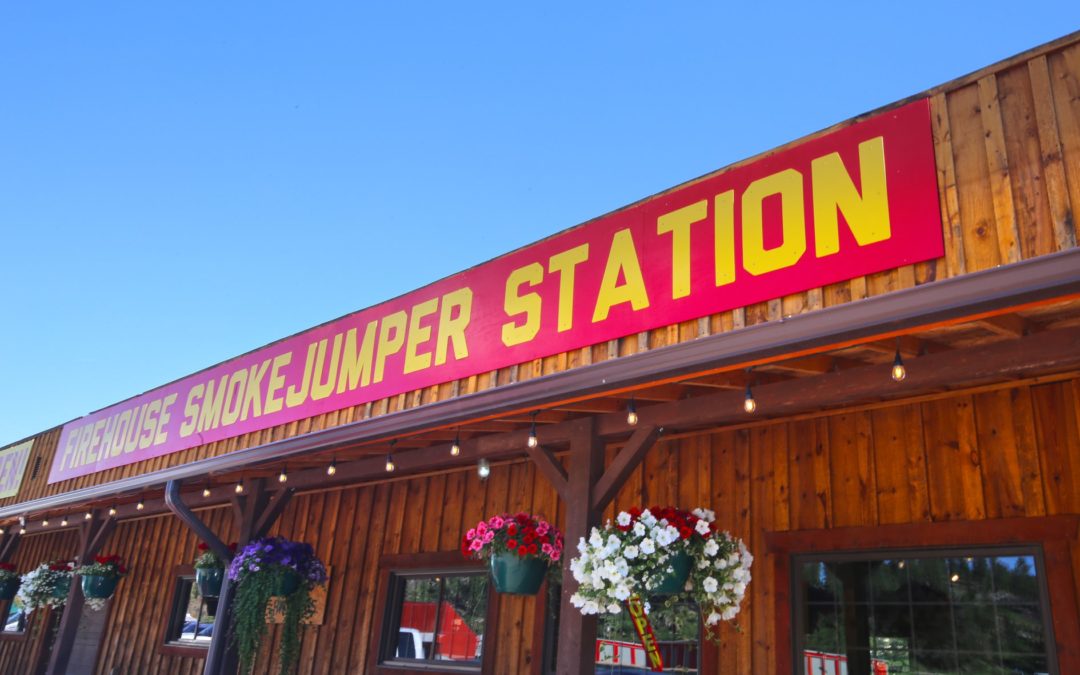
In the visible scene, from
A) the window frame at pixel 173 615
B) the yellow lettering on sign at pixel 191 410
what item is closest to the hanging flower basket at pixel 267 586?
the yellow lettering on sign at pixel 191 410

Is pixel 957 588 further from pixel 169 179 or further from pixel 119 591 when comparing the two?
pixel 169 179

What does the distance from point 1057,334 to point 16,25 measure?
3690cm

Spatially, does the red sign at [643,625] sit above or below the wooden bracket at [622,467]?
below

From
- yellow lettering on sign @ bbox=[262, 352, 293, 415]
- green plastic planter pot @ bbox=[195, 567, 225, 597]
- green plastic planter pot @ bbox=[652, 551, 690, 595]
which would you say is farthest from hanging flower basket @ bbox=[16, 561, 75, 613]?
green plastic planter pot @ bbox=[652, 551, 690, 595]

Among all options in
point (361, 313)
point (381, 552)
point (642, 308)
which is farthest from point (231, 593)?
point (642, 308)

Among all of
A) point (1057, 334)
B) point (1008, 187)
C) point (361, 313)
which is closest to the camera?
point (1008, 187)

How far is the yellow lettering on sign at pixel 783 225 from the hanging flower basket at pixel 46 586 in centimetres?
1102

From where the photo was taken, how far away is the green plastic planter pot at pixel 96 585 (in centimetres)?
1093

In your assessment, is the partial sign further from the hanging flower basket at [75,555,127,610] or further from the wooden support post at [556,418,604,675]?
the wooden support post at [556,418,604,675]

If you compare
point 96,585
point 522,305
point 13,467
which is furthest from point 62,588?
point 522,305

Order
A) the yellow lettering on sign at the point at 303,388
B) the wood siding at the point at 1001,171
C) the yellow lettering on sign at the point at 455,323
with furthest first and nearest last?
1. the yellow lettering on sign at the point at 303,388
2. the yellow lettering on sign at the point at 455,323
3. the wood siding at the point at 1001,171

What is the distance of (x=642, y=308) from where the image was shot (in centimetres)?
484

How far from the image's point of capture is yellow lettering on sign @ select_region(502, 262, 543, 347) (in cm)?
552

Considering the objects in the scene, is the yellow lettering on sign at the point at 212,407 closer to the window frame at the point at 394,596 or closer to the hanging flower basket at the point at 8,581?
the window frame at the point at 394,596
